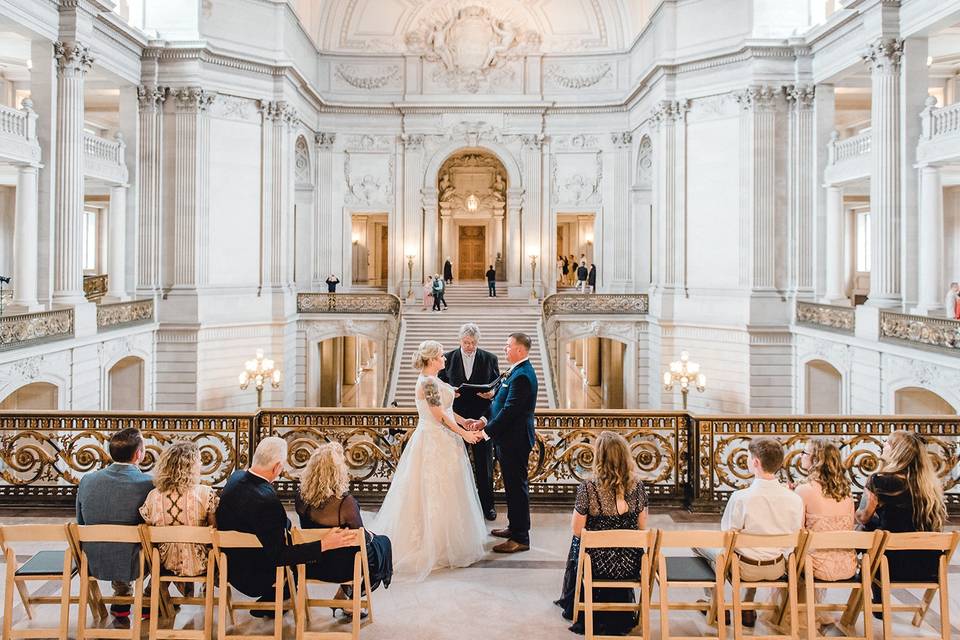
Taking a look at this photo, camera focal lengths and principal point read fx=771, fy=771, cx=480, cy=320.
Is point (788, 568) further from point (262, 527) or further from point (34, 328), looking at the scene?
point (34, 328)

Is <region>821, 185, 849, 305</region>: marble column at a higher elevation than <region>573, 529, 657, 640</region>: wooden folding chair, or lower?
higher

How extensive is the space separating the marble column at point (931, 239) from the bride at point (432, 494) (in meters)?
14.0

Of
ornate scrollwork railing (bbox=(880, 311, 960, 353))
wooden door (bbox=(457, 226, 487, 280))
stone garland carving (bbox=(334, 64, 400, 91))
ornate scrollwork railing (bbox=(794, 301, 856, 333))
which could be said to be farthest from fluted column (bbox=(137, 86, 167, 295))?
ornate scrollwork railing (bbox=(880, 311, 960, 353))

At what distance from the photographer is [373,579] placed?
5051mm

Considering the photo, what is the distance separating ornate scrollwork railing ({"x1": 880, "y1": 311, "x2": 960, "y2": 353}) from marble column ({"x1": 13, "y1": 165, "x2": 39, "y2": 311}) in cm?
1774

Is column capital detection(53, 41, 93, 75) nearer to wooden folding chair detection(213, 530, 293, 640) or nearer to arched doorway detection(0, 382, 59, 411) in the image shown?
arched doorway detection(0, 382, 59, 411)

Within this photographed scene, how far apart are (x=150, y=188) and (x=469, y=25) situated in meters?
13.3

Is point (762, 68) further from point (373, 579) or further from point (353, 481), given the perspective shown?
point (373, 579)

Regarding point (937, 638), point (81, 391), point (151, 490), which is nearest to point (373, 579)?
point (151, 490)

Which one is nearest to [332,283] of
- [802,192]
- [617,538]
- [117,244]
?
[117,244]

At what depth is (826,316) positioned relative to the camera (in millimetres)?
19016

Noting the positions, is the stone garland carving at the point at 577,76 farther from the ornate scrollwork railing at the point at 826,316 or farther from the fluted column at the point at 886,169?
the fluted column at the point at 886,169

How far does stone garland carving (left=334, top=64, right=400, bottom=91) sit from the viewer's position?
28.6 meters

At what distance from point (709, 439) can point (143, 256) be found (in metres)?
18.4
